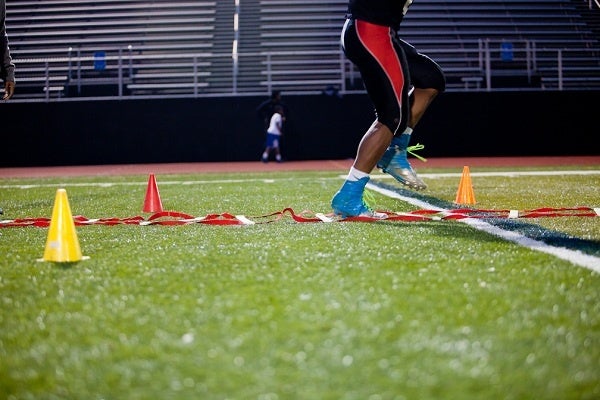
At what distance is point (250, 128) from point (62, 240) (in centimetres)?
1375

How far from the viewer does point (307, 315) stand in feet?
6.95

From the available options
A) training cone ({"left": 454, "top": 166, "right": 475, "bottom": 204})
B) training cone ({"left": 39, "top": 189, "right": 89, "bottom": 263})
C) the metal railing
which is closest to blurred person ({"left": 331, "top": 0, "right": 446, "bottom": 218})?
training cone ({"left": 454, "top": 166, "right": 475, "bottom": 204})

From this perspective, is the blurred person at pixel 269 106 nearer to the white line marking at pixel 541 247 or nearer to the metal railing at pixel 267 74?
the metal railing at pixel 267 74

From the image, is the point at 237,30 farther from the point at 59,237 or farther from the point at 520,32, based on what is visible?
the point at 59,237

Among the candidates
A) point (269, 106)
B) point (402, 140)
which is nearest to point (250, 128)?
point (269, 106)

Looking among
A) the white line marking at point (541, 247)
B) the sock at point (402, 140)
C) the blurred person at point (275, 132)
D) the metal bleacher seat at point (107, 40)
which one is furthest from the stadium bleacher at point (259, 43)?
the white line marking at point (541, 247)

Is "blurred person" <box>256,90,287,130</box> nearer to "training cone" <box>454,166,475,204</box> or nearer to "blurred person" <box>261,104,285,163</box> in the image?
"blurred person" <box>261,104,285,163</box>

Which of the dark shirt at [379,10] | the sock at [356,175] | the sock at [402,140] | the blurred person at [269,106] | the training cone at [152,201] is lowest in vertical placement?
the training cone at [152,201]

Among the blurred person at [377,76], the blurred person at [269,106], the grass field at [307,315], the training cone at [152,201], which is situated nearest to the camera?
the grass field at [307,315]

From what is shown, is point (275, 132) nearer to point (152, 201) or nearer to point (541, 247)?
point (152, 201)

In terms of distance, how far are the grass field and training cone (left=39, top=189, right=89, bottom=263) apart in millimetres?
66

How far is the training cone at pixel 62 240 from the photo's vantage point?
3.19 metres

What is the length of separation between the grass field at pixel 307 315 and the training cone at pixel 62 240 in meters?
0.07

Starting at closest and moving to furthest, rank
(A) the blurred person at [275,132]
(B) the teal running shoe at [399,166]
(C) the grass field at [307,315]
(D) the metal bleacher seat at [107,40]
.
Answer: (C) the grass field at [307,315], (B) the teal running shoe at [399,166], (A) the blurred person at [275,132], (D) the metal bleacher seat at [107,40]
